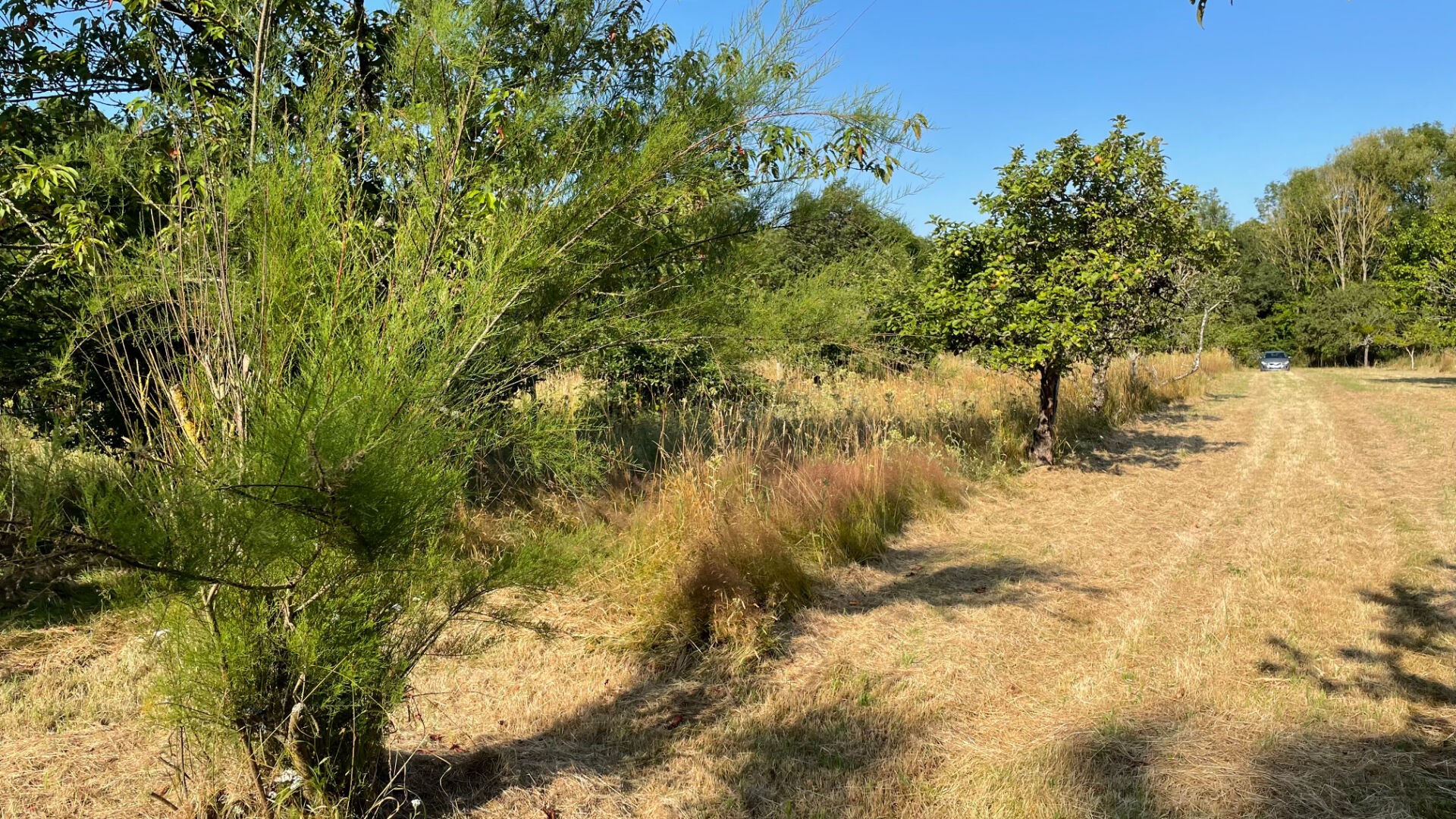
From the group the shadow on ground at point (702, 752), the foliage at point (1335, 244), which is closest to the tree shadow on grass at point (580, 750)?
the shadow on ground at point (702, 752)

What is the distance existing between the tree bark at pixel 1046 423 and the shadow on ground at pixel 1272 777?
6390 mm

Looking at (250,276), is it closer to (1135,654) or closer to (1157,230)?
(1135,654)

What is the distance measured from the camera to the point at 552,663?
15.1ft

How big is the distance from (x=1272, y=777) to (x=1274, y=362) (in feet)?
128

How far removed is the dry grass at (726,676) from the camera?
334 cm

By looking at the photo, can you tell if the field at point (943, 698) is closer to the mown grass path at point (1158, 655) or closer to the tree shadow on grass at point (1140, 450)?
the mown grass path at point (1158, 655)

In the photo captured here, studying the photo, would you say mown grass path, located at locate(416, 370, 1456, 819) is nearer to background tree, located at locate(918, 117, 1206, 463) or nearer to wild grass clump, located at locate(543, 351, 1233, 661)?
wild grass clump, located at locate(543, 351, 1233, 661)

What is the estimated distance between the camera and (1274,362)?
35750 millimetres

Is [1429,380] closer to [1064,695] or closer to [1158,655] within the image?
[1158,655]

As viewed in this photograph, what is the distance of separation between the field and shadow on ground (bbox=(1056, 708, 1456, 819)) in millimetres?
13

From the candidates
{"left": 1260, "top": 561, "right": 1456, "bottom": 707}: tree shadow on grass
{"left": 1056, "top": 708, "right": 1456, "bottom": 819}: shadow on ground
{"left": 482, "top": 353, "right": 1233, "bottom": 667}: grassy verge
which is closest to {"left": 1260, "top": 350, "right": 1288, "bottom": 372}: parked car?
{"left": 482, "top": 353, "right": 1233, "bottom": 667}: grassy verge

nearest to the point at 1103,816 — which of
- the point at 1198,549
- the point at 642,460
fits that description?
the point at 1198,549

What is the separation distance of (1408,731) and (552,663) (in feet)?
13.8

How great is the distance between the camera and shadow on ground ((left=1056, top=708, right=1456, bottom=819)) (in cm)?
323
